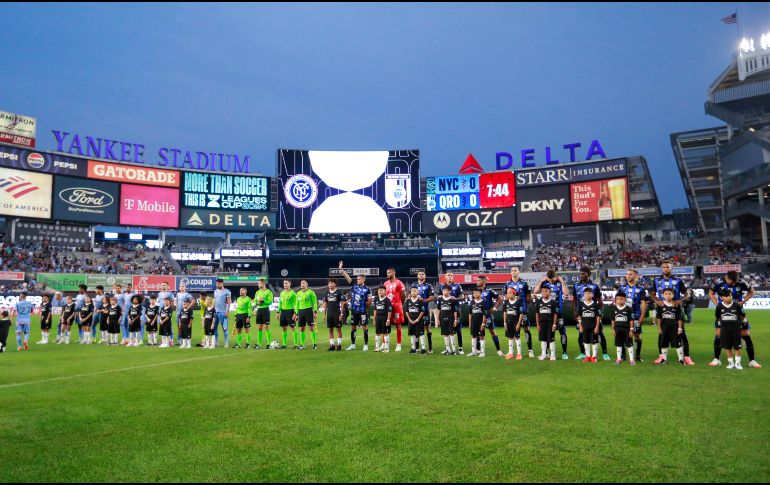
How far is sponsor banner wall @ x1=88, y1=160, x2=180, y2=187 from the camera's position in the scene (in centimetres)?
6097

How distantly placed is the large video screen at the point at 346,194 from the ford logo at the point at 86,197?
1959 centimetres

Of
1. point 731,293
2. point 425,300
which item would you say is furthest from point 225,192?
point 731,293

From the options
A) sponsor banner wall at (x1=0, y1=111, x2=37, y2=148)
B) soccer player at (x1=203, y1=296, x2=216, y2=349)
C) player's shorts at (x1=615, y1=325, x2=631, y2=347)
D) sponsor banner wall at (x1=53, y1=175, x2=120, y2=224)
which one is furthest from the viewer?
sponsor banner wall at (x1=53, y1=175, x2=120, y2=224)

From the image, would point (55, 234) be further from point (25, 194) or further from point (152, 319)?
point (152, 319)

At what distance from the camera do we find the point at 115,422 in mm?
7570

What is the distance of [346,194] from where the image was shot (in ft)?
213

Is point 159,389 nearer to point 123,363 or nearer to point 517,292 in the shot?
point 123,363

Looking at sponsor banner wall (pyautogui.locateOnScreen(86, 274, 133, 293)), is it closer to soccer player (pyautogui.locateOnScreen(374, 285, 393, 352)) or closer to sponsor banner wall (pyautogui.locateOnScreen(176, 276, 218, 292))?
sponsor banner wall (pyautogui.locateOnScreen(176, 276, 218, 292))

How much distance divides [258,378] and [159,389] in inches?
79.4

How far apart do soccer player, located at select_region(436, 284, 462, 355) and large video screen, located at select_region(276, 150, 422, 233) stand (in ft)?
160

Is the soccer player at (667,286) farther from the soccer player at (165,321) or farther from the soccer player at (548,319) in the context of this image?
the soccer player at (165,321)

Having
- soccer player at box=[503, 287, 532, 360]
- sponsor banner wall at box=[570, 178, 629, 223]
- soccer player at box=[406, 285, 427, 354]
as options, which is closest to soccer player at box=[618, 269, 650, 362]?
soccer player at box=[503, 287, 532, 360]

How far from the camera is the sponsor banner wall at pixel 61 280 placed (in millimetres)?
50156

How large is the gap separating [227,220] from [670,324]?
59.5 m
